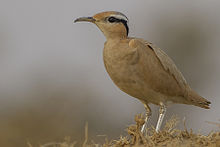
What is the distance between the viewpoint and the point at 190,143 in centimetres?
773

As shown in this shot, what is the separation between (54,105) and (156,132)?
42.3 feet

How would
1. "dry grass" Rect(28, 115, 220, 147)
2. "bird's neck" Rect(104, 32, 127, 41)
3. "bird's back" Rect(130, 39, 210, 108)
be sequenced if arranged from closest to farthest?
"dry grass" Rect(28, 115, 220, 147) → "bird's back" Rect(130, 39, 210, 108) → "bird's neck" Rect(104, 32, 127, 41)

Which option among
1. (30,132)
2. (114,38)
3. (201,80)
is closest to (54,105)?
(30,132)

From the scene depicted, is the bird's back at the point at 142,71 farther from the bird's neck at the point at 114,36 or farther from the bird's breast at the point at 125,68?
the bird's neck at the point at 114,36

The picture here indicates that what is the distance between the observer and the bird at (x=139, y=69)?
914 cm

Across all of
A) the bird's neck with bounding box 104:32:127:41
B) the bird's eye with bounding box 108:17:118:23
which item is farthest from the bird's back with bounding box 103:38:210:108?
the bird's eye with bounding box 108:17:118:23

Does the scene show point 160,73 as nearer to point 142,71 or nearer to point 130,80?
point 142,71

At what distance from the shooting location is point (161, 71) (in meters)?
9.47

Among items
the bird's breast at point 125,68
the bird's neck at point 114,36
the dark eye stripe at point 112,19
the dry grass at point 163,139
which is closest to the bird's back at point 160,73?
the bird's breast at point 125,68

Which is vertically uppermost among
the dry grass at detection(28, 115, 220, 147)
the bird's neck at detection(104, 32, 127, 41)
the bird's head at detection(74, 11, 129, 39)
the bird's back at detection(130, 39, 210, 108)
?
the bird's head at detection(74, 11, 129, 39)

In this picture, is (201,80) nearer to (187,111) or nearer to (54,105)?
(187,111)

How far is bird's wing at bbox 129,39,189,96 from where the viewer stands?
30.5 feet

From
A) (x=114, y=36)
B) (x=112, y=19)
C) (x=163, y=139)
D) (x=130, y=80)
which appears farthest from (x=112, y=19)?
(x=163, y=139)

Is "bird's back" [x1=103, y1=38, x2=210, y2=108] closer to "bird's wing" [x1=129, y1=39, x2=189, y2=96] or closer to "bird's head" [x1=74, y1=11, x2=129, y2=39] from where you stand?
"bird's wing" [x1=129, y1=39, x2=189, y2=96]
